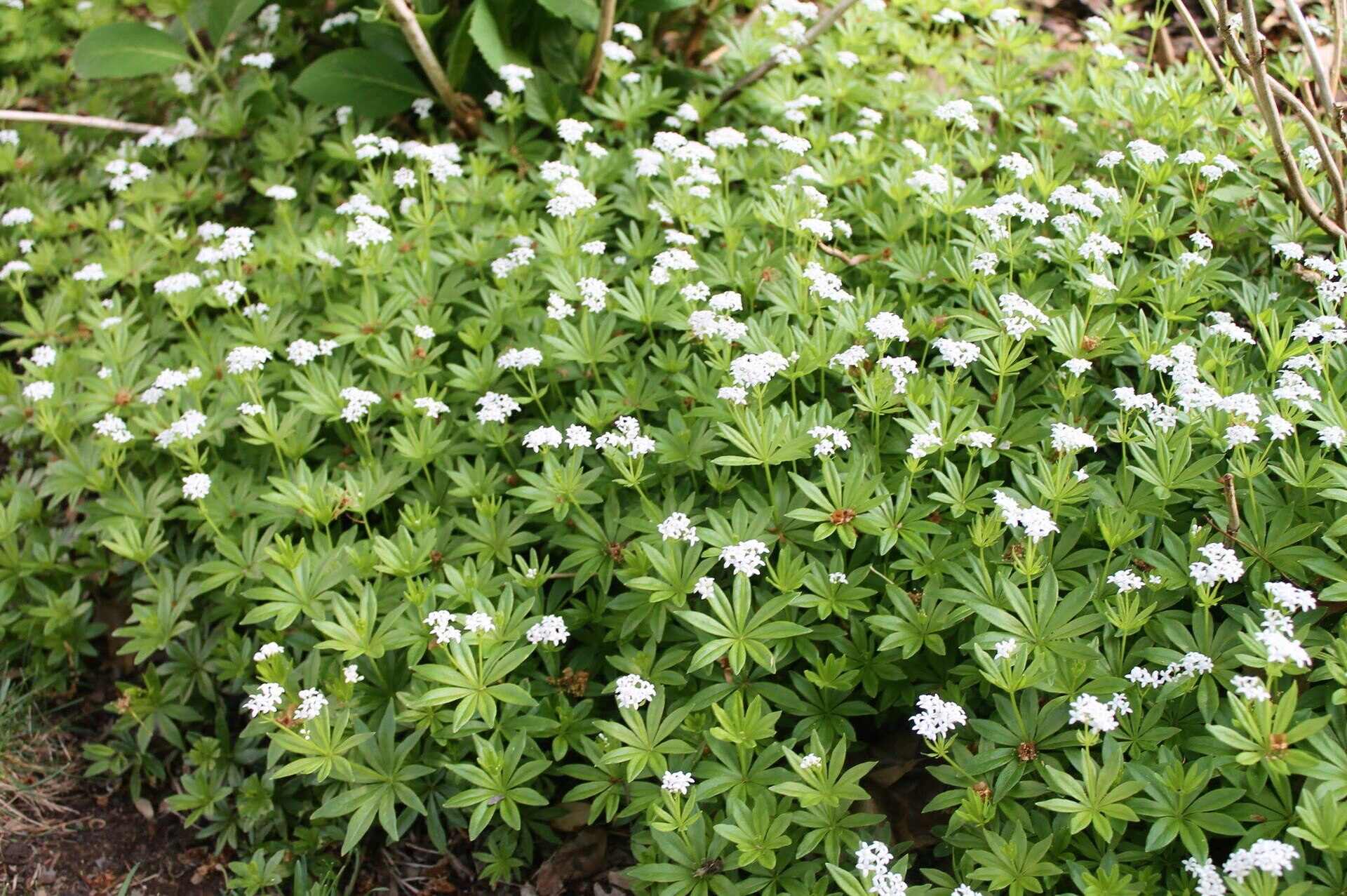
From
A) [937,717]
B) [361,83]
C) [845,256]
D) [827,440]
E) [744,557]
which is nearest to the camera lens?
[937,717]

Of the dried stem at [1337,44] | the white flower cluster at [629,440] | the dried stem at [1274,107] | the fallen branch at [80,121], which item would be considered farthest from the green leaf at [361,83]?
the dried stem at [1337,44]

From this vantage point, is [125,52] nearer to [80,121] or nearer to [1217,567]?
[80,121]

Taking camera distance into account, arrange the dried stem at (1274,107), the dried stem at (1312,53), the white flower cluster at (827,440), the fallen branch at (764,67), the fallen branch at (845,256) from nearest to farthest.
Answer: the white flower cluster at (827,440)
the dried stem at (1312,53)
the dried stem at (1274,107)
the fallen branch at (845,256)
the fallen branch at (764,67)

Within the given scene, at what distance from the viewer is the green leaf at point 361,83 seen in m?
5.15

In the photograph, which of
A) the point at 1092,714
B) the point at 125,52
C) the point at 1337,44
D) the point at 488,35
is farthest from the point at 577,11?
the point at 1092,714

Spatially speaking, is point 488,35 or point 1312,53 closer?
point 1312,53

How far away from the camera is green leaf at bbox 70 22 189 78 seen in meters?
5.28

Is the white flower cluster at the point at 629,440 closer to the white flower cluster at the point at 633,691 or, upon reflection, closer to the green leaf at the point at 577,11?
the white flower cluster at the point at 633,691

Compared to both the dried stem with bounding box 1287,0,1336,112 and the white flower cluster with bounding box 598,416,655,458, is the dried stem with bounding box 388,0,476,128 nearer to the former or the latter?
the white flower cluster with bounding box 598,416,655,458

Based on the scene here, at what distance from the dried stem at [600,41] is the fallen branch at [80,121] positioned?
2.27 m

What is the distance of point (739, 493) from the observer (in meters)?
3.30

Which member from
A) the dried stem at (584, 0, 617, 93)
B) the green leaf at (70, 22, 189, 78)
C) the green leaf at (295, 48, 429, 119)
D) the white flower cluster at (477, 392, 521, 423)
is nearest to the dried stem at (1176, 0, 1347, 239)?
the dried stem at (584, 0, 617, 93)

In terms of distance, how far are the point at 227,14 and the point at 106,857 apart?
4.07 m

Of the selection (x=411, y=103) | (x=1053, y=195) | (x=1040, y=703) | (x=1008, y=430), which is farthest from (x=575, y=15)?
(x=1040, y=703)
